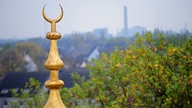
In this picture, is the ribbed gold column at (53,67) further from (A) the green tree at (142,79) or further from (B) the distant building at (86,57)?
(B) the distant building at (86,57)

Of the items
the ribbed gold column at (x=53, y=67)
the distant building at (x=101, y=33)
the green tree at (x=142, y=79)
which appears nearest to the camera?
the ribbed gold column at (x=53, y=67)

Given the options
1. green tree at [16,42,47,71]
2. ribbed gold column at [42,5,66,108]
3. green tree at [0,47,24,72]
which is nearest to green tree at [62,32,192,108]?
ribbed gold column at [42,5,66,108]

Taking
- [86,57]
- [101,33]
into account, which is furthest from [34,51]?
[101,33]

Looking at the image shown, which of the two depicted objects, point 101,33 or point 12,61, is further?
point 101,33

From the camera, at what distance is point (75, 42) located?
8200cm

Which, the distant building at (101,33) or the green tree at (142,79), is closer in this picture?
the green tree at (142,79)

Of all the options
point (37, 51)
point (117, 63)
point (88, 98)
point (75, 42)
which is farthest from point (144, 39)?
point (75, 42)

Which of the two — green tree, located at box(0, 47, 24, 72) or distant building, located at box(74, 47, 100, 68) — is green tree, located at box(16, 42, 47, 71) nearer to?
green tree, located at box(0, 47, 24, 72)

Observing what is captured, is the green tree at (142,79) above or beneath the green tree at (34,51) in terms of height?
above

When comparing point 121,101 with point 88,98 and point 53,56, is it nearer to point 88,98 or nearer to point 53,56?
point 88,98

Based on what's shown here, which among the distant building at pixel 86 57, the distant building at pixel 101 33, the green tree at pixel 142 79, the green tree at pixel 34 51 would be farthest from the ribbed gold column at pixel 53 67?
the distant building at pixel 101 33

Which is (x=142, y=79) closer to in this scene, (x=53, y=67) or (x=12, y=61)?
(x=53, y=67)

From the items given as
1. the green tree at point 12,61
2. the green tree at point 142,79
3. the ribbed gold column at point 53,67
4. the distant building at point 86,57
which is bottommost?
the distant building at point 86,57

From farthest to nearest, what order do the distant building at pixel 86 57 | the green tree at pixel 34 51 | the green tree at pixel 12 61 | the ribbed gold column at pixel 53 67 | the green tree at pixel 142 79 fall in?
A: the distant building at pixel 86 57, the green tree at pixel 34 51, the green tree at pixel 12 61, the green tree at pixel 142 79, the ribbed gold column at pixel 53 67
